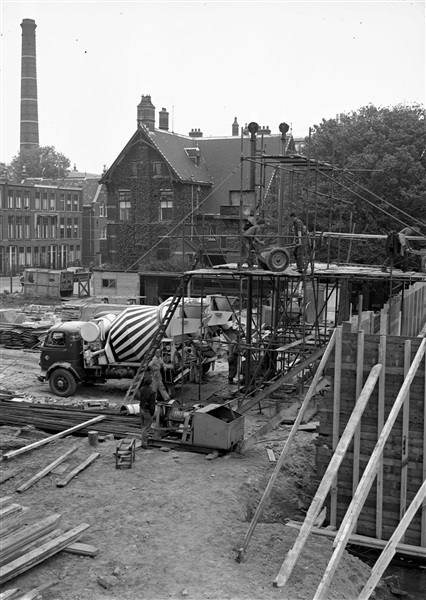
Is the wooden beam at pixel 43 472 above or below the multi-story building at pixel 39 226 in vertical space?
below

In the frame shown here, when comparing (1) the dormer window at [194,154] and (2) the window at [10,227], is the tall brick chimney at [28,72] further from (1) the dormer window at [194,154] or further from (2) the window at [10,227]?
(1) the dormer window at [194,154]

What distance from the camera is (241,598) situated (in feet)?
33.4

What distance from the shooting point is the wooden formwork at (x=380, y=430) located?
1338cm

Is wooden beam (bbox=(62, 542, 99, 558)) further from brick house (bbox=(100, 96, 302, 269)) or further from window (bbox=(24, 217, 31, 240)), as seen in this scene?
window (bbox=(24, 217, 31, 240))

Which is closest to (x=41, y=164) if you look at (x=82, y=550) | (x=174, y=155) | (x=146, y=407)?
(x=174, y=155)

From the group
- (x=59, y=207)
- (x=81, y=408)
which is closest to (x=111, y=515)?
(x=81, y=408)

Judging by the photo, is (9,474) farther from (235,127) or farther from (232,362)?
(235,127)

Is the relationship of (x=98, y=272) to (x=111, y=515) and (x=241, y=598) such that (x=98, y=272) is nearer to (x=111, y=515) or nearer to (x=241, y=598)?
(x=111, y=515)

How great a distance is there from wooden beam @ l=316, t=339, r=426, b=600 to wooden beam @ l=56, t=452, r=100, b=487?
6109 millimetres

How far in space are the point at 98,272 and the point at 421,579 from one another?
133 ft

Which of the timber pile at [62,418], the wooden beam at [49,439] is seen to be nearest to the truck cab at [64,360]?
the timber pile at [62,418]

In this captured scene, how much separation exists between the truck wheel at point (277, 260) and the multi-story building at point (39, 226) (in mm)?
51487

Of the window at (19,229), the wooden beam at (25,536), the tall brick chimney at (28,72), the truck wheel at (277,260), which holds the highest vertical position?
the tall brick chimney at (28,72)

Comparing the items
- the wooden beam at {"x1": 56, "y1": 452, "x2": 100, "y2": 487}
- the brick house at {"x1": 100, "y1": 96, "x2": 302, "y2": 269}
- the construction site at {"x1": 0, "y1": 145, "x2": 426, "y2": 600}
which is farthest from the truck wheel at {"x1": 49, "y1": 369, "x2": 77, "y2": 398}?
the brick house at {"x1": 100, "y1": 96, "x2": 302, "y2": 269}
